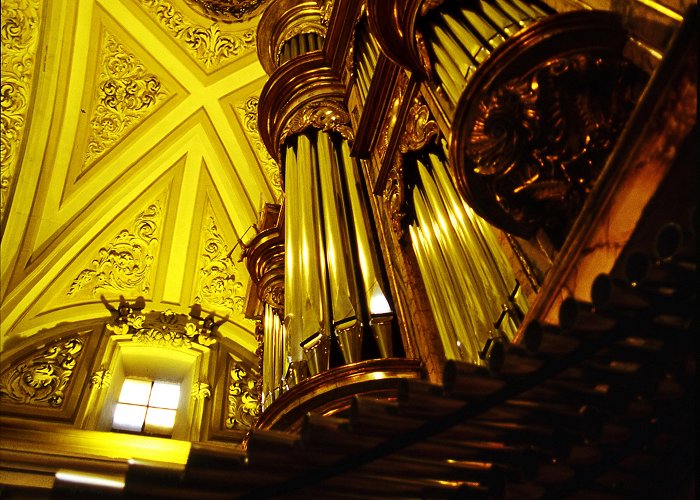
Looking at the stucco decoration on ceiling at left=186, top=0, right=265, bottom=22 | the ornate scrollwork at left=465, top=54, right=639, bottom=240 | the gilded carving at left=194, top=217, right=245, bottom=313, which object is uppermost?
the stucco decoration on ceiling at left=186, top=0, right=265, bottom=22

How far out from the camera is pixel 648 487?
1.49 m

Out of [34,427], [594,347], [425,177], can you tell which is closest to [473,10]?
[425,177]

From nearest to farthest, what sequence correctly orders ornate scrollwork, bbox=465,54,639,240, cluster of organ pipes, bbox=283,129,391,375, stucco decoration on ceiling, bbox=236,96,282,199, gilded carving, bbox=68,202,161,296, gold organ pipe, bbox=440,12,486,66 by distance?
ornate scrollwork, bbox=465,54,639,240
gold organ pipe, bbox=440,12,486,66
cluster of organ pipes, bbox=283,129,391,375
gilded carving, bbox=68,202,161,296
stucco decoration on ceiling, bbox=236,96,282,199

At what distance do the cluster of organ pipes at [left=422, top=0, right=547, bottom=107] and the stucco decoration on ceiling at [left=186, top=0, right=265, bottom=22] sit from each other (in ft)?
14.7

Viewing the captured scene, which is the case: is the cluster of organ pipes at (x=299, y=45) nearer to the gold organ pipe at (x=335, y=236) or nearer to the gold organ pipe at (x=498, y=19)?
the gold organ pipe at (x=335, y=236)

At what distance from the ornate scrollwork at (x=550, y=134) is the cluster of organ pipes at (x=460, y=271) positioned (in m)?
0.39

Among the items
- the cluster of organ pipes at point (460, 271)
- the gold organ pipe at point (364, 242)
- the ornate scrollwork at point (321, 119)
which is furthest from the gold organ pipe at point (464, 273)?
the ornate scrollwork at point (321, 119)

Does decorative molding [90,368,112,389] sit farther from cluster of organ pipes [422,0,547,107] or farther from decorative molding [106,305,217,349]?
cluster of organ pipes [422,0,547,107]

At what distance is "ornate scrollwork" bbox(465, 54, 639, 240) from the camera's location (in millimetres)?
1777

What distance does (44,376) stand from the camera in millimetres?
5859

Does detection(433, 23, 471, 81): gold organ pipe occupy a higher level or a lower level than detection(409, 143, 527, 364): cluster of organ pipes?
higher

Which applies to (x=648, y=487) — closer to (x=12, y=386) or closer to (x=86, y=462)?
(x=86, y=462)

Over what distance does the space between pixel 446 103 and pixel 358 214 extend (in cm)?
106

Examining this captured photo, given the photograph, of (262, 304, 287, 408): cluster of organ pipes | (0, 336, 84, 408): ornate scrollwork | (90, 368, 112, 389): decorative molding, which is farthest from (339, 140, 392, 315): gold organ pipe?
(0, 336, 84, 408): ornate scrollwork
